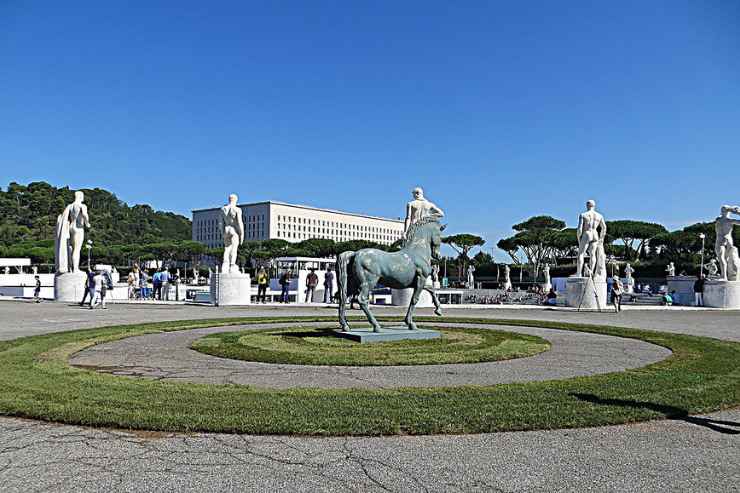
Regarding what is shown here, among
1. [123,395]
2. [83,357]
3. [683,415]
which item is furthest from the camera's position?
[83,357]

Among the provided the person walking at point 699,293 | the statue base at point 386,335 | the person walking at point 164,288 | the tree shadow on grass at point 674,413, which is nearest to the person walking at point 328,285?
the person walking at point 164,288

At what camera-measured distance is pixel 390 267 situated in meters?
12.4

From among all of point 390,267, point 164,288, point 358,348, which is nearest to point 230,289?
point 164,288

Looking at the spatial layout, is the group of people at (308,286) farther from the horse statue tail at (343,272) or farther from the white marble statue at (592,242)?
the horse statue tail at (343,272)

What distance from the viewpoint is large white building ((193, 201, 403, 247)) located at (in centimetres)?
16425

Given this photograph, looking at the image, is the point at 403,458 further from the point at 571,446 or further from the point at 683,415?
the point at 683,415

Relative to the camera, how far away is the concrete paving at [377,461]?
4.36 meters

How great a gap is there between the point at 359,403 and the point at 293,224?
164 meters

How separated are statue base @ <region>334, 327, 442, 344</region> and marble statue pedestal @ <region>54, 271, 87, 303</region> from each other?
21195 mm

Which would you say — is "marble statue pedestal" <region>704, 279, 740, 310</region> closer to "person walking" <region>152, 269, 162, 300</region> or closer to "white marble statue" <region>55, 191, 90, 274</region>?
"person walking" <region>152, 269, 162, 300</region>

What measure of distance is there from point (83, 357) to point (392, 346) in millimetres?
5473

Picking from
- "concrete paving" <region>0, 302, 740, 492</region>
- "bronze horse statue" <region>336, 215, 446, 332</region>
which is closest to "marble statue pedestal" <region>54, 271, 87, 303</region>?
"bronze horse statue" <region>336, 215, 446, 332</region>

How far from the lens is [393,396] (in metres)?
7.09

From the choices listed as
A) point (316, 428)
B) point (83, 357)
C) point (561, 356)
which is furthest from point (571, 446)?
point (83, 357)
